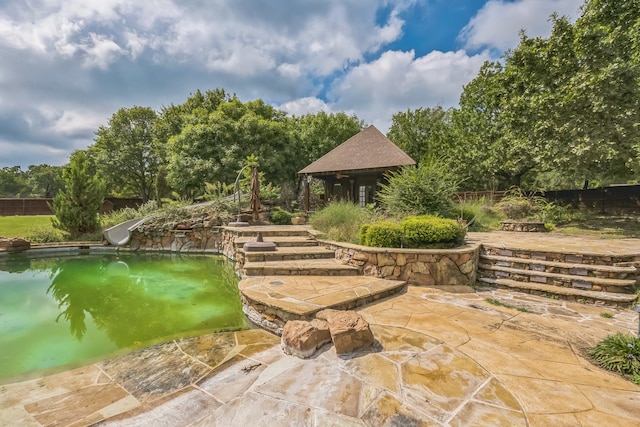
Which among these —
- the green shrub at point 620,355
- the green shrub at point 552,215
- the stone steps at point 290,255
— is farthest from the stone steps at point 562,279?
the green shrub at point 552,215

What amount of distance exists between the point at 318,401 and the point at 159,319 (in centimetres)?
327

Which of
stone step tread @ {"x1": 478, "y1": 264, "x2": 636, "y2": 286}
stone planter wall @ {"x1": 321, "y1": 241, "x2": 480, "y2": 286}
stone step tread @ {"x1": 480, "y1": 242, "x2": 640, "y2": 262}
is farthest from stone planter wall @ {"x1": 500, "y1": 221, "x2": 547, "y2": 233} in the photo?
→ stone planter wall @ {"x1": 321, "y1": 241, "x2": 480, "y2": 286}

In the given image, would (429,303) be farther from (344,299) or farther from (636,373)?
(636,373)

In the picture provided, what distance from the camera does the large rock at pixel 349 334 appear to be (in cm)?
245

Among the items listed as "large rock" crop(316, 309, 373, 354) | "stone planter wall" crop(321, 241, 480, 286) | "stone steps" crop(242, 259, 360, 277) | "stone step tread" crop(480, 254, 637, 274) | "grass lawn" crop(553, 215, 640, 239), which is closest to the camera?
"large rock" crop(316, 309, 373, 354)

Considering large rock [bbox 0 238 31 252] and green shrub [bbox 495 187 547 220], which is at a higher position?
green shrub [bbox 495 187 547 220]

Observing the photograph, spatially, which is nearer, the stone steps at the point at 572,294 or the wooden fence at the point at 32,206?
the stone steps at the point at 572,294

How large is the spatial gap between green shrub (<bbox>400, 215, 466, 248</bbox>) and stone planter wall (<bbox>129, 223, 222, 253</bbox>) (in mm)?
6633

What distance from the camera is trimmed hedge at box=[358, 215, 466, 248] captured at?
488 cm

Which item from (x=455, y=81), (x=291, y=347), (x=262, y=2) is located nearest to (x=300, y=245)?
(x=291, y=347)

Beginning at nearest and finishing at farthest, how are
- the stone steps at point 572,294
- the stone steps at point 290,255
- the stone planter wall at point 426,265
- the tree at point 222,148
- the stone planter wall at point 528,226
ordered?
the stone steps at point 572,294 < the stone planter wall at point 426,265 < the stone steps at point 290,255 < the stone planter wall at point 528,226 < the tree at point 222,148

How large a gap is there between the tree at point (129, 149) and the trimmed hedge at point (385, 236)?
1965 centimetres

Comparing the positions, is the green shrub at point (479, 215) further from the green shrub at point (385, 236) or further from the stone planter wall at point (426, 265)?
the green shrub at point (385, 236)

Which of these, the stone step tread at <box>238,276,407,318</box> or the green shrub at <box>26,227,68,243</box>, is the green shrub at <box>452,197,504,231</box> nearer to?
the stone step tread at <box>238,276,407,318</box>
